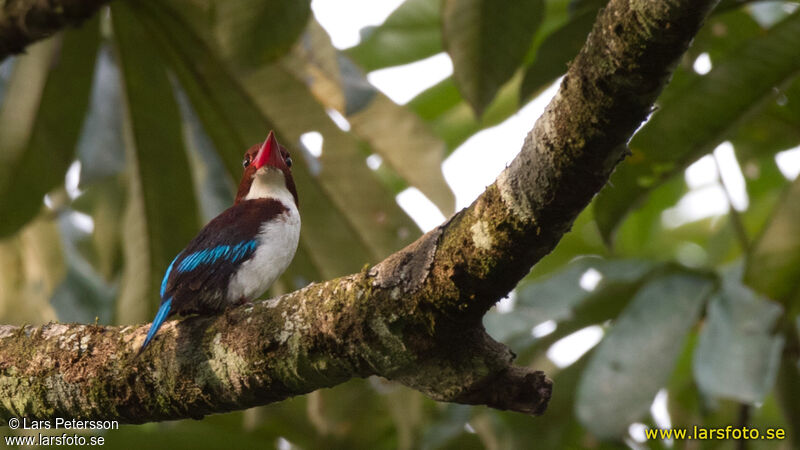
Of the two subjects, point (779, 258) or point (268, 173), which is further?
point (268, 173)

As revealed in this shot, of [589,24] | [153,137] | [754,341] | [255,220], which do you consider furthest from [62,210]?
[754,341]

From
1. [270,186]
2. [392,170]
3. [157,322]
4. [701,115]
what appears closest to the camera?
[157,322]

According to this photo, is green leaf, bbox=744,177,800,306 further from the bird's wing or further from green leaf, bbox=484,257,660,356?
the bird's wing

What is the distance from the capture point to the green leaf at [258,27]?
3.25m

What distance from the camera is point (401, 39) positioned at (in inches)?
196

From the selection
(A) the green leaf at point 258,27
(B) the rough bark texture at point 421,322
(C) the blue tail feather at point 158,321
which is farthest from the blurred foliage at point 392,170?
(B) the rough bark texture at point 421,322

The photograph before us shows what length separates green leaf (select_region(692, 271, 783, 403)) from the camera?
3.50 meters

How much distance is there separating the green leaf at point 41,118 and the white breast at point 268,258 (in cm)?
124

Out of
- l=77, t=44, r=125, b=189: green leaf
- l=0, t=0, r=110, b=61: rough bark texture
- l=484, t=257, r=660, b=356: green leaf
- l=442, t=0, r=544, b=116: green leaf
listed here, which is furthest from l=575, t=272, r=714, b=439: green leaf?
l=77, t=44, r=125, b=189: green leaf

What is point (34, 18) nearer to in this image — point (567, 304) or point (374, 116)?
point (374, 116)

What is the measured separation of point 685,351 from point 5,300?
12.4ft

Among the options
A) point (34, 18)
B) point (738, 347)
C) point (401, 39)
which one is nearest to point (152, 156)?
point (34, 18)

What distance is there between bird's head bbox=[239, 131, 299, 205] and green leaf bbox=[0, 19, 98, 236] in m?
0.91

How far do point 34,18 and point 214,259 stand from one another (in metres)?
1.11
